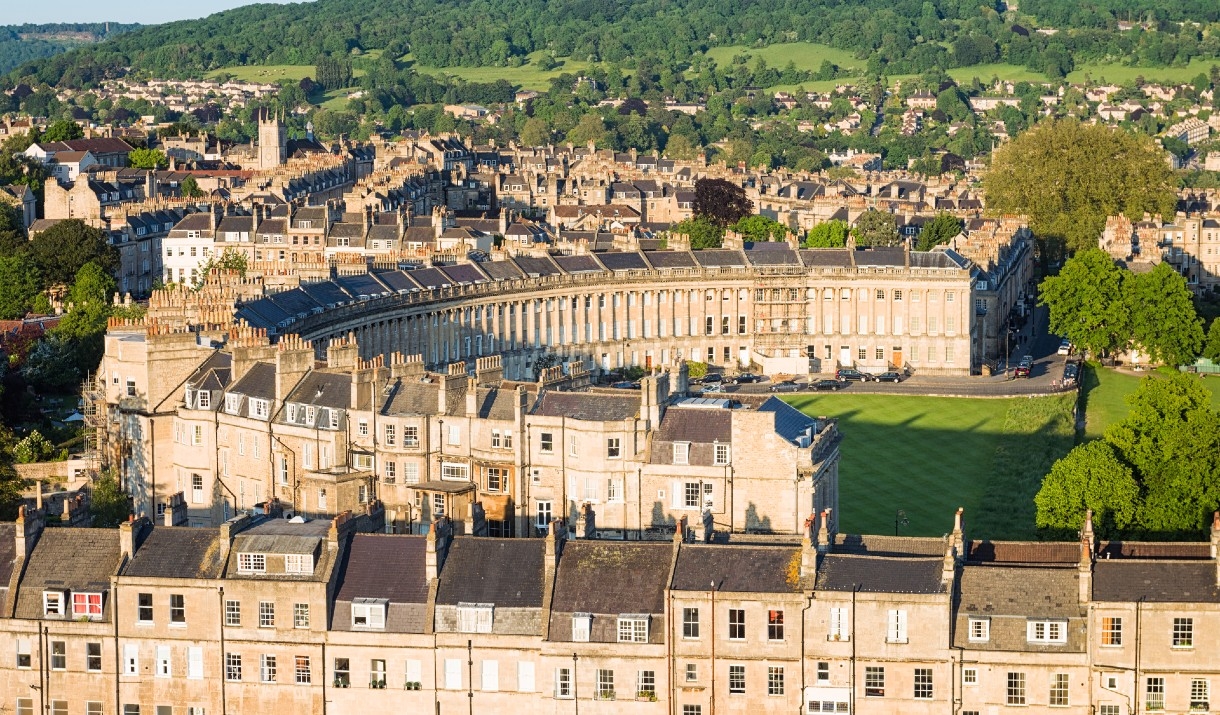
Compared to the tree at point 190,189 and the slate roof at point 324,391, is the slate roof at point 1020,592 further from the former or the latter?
the tree at point 190,189

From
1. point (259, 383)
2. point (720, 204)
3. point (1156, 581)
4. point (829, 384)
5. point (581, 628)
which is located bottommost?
point (581, 628)

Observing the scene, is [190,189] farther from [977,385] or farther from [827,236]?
[977,385]

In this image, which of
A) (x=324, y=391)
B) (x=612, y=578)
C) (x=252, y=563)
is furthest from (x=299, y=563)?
(x=324, y=391)

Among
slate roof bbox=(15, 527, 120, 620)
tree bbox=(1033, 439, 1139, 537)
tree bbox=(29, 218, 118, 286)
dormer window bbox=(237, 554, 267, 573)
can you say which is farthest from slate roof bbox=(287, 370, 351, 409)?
tree bbox=(29, 218, 118, 286)

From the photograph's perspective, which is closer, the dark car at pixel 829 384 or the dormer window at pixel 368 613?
the dormer window at pixel 368 613

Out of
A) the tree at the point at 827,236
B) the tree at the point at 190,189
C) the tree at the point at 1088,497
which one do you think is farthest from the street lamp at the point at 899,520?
the tree at the point at 190,189

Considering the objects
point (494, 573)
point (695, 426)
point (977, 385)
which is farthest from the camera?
point (977, 385)

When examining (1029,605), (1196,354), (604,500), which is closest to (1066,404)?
(1196,354)
